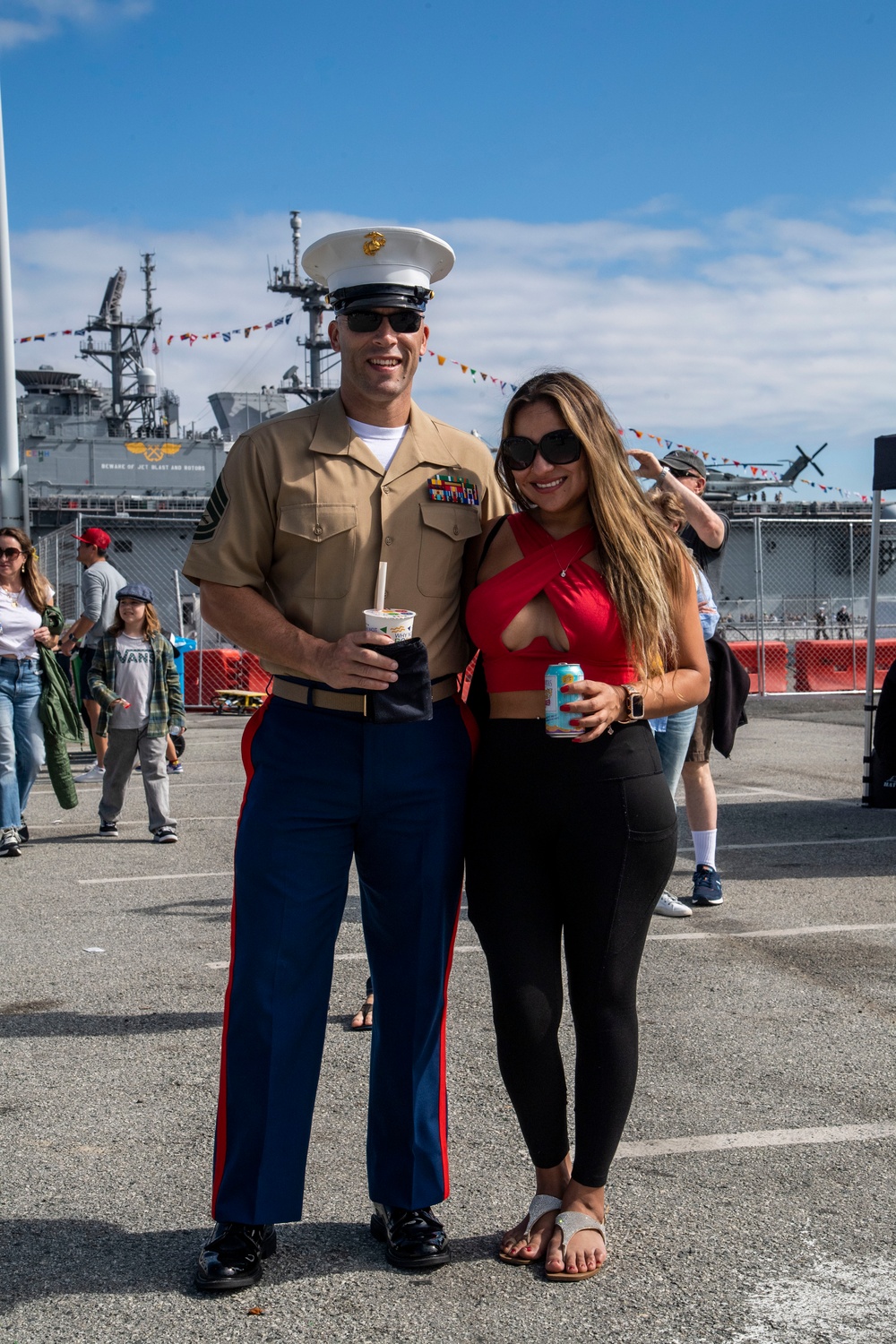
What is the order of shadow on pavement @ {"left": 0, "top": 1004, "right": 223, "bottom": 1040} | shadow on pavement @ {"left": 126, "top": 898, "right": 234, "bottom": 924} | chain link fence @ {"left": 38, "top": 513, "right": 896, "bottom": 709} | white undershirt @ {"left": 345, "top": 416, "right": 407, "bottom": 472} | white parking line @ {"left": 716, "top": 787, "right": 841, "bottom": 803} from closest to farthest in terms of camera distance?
white undershirt @ {"left": 345, "top": 416, "right": 407, "bottom": 472} < shadow on pavement @ {"left": 0, "top": 1004, "right": 223, "bottom": 1040} < shadow on pavement @ {"left": 126, "top": 898, "right": 234, "bottom": 924} < white parking line @ {"left": 716, "top": 787, "right": 841, "bottom": 803} < chain link fence @ {"left": 38, "top": 513, "right": 896, "bottom": 709}

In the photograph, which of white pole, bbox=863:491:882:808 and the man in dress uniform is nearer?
the man in dress uniform

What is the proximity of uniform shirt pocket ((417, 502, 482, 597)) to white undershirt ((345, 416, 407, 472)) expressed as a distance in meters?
0.16

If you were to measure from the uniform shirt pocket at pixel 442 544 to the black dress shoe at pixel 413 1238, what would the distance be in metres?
1.41

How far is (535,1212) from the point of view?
2.79 m

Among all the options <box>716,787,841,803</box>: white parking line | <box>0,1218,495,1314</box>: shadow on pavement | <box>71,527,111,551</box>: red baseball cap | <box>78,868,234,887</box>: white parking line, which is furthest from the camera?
<box>71,527,111,551</box>: red baseball cap

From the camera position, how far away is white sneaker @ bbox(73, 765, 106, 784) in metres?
11.6

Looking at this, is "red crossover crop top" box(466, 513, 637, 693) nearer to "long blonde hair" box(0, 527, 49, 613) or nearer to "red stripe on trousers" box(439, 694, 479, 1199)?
"red stripe on trousers" box(439, 694, 479, 1199)

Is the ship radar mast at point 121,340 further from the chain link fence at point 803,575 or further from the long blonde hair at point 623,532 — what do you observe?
the long blonde hair at point 623,532

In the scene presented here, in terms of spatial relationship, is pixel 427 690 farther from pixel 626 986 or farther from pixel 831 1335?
pixel 831 1335

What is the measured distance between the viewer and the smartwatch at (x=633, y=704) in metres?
2.70

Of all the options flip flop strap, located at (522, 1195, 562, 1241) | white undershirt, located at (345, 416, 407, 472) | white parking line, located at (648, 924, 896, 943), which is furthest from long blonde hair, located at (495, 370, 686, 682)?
white parking line, located at (648, 924, 896, 943)

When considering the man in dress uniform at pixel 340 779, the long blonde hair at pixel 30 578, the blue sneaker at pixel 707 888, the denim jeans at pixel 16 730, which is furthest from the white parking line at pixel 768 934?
the long blonde hair at pixel 30 578

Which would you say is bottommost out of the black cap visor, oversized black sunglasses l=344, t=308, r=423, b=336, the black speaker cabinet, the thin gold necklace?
the thin gold necklace

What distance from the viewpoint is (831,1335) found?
8.00 feet
